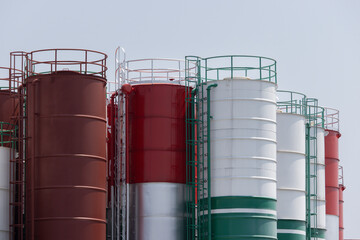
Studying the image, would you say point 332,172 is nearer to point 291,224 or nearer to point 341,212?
point 341,212

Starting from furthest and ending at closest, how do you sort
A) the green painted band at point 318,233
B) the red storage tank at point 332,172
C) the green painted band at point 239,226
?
the red storage tank at point 332,172 → the green painted band at point 318,233 → the green painted band at point 239,226

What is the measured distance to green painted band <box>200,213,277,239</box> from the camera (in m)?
45.9

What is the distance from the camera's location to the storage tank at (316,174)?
55.9m

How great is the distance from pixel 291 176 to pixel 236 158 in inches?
254

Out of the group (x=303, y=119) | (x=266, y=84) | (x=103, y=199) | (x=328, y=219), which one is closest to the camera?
(x=103, y=199)

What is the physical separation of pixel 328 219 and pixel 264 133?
15581 millimetres

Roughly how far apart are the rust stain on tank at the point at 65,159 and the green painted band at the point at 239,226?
5.48m

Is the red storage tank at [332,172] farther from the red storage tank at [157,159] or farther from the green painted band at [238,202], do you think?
the red storage tank at [157,159]

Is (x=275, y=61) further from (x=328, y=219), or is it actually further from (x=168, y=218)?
(x=328, y=219)

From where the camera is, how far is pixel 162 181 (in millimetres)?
47250

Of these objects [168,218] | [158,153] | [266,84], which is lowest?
[168,218]

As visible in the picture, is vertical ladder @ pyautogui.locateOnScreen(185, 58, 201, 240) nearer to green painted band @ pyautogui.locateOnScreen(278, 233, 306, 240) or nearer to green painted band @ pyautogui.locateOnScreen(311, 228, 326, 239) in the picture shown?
green painted band @ pyautogui.locateOnScreen(278, 233, 306, 240)

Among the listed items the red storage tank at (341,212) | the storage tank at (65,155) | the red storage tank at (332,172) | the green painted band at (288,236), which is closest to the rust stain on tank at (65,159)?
the storage tank at (65,155)

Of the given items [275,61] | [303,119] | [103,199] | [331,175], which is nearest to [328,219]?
[331,175]
